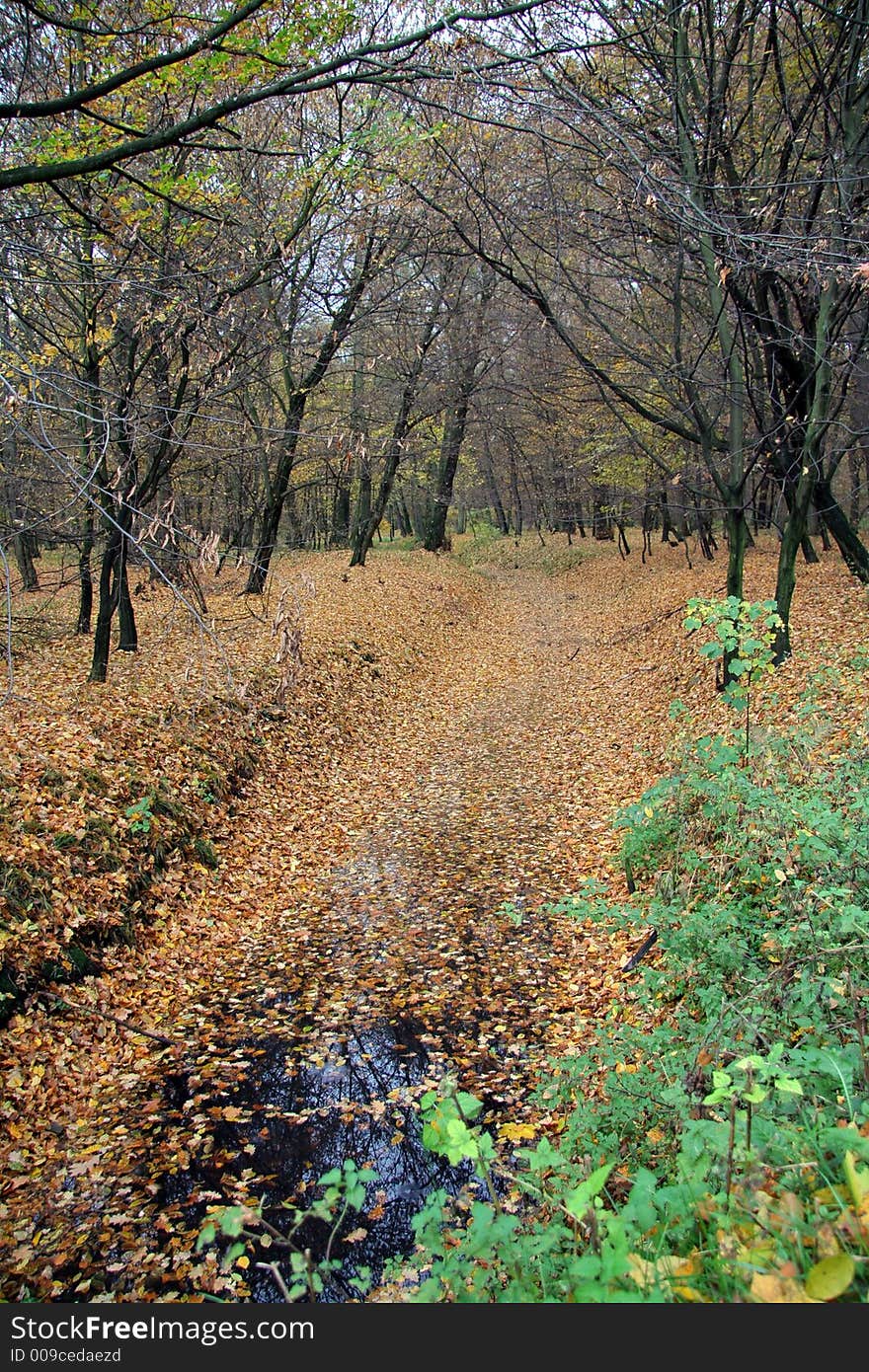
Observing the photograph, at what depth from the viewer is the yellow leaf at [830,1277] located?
4.64 feet

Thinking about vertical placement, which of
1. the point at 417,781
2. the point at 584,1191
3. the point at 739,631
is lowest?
the point at 417,781

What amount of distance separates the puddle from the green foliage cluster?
340 mm

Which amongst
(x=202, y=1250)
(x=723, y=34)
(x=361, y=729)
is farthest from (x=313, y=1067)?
(x=723, y=34)

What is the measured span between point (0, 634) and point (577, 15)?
11625mm

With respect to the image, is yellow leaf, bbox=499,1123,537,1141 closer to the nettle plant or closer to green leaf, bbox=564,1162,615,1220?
green leaf, bbox=564,1162,615,1220

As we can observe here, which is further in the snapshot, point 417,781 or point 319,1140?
point 417,781

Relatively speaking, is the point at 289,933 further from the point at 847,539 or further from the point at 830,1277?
→ the point at 847,539

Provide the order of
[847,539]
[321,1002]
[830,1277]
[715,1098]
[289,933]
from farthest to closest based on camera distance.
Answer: [847,539] < [289,933] < [321,1002] < [715,1098] < [830,1277]

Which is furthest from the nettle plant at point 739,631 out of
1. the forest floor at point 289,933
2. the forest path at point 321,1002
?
the forest path at point 321,1002

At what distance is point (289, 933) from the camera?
6.40m

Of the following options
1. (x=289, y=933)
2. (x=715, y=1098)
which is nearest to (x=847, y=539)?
(x=289, y=933)

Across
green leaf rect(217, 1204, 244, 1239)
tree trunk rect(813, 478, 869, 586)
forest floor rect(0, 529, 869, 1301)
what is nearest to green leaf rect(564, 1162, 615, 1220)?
green leaf rect(217, 1204, 244, 1239)

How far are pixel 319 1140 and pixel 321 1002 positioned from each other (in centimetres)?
133

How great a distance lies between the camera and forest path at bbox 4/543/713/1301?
3750 mm
